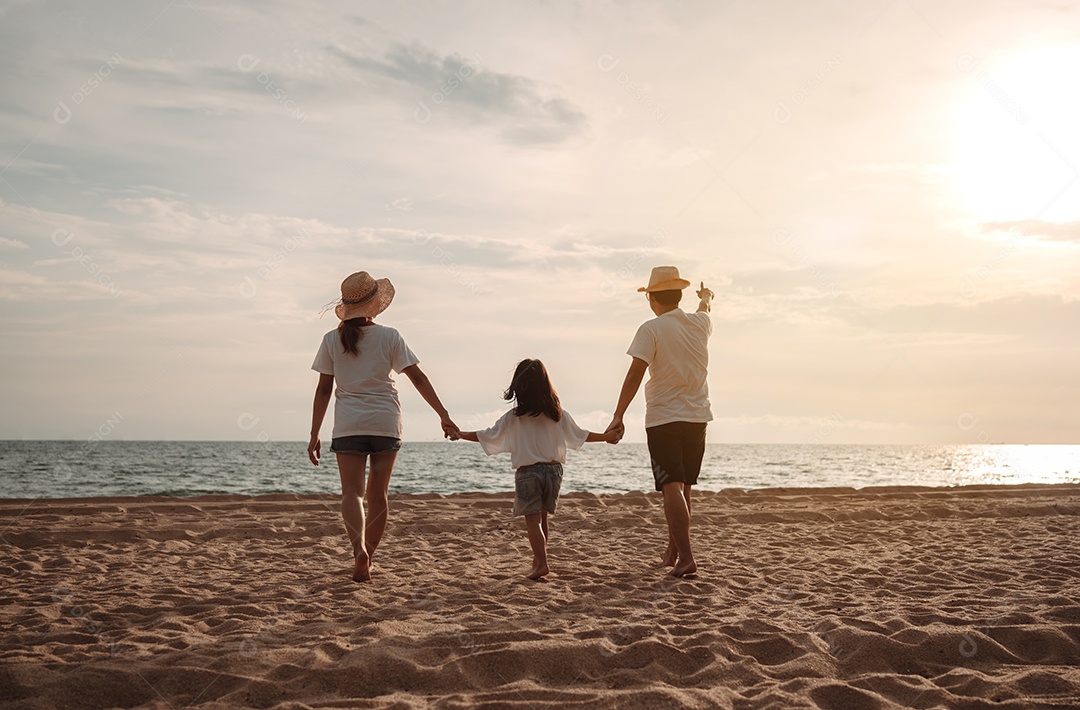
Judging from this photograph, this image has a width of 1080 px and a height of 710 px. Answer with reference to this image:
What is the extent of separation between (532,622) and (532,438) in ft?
5.55

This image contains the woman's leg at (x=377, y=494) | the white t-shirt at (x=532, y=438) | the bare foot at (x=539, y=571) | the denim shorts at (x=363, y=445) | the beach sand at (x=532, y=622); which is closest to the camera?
the beach sand at (x=532, y=622)

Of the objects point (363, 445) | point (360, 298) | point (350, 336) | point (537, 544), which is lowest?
point (537, 544)

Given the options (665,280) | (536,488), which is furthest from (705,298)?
(536,488)

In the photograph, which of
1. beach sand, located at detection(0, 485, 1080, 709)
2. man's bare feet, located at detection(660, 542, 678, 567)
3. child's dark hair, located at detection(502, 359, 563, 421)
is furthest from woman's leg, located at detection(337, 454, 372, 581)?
man's bare feet, located at detection(660, 542, 678, 567)

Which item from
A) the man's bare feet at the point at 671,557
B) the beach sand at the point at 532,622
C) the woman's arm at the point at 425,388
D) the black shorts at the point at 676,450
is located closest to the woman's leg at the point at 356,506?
the beach sand at the point at 532,622

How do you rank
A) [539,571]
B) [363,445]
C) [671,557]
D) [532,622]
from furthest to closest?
[671,557] → [539,571] → [363,445] → [532,622]

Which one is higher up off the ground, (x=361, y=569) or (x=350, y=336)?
(x=350, y=336)

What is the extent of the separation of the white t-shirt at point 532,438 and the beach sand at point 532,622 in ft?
2.82

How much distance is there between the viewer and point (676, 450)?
5242mm

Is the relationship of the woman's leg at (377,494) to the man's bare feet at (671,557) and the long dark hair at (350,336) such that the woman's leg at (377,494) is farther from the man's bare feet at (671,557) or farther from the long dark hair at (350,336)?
the man's bare feet at (671,557)

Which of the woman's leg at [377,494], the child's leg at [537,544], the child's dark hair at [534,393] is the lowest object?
the child's leg at [537,544]

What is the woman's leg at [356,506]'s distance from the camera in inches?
194

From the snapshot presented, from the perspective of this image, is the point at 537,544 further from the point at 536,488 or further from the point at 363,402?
the point at 363,402

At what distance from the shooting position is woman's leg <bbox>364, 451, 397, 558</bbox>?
5.02 m
